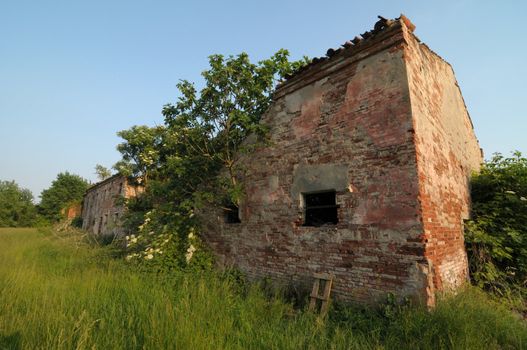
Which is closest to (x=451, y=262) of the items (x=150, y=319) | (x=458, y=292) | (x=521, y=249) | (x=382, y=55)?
(x=458, y=292)

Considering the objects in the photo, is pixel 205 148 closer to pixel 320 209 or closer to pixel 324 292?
pixel 320 209

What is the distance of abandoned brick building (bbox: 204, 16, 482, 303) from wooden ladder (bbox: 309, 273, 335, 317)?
145mm

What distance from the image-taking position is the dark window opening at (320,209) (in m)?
6.02

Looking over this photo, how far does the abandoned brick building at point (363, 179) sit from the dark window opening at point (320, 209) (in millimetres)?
24

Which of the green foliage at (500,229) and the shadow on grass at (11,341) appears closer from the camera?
the shadow on grass at (11,341)

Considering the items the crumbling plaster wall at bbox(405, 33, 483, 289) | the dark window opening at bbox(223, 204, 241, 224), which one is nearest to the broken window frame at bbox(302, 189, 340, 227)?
the crumbling plaster wall at bbox(405, 33, 483, 289)

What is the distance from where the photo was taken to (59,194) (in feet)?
129

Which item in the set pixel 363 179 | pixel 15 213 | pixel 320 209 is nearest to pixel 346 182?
pixel 363 179

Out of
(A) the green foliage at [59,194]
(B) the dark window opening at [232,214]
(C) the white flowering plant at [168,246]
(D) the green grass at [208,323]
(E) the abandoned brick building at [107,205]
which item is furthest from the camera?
(A) the green foliage at [59,194]

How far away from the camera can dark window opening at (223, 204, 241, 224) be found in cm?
787

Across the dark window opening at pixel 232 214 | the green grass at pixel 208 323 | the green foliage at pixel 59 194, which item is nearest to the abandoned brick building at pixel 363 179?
the dark window opening at pixel 232 214

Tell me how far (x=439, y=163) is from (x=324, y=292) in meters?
3.43

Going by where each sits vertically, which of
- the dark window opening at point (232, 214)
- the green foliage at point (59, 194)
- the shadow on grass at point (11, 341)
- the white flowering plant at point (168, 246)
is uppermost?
the green foliage at point (59, 194)

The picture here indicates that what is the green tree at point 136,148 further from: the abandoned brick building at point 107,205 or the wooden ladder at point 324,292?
the wooden ladder at point 324,292
